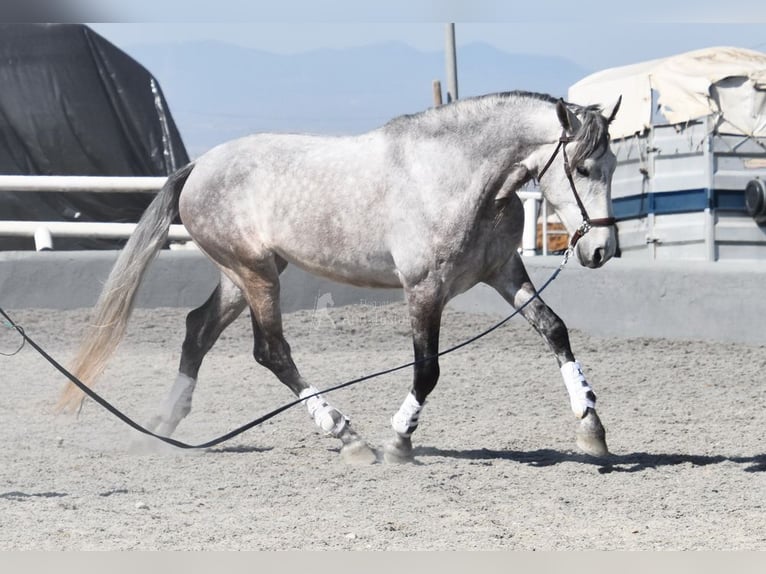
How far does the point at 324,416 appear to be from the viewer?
5.18 metres

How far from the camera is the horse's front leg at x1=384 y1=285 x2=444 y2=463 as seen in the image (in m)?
4.93

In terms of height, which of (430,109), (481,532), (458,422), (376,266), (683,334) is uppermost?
(430,109)

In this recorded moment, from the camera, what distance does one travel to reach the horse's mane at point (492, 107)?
467 cm

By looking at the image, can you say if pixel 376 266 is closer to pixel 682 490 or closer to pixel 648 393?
pixel 682 490

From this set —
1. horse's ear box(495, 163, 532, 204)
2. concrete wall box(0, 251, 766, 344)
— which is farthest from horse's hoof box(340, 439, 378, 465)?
concrete wall box(0, 251, 766, 344)

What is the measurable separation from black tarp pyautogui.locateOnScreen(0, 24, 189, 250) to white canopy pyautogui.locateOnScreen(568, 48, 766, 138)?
191 inches

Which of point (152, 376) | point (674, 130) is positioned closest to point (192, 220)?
point (152, 376)

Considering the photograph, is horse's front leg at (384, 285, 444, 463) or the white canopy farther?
the white canopy

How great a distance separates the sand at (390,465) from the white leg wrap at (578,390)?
0.25 m

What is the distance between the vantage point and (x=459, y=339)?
849 centimetres

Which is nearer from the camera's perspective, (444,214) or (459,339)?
(444,214)

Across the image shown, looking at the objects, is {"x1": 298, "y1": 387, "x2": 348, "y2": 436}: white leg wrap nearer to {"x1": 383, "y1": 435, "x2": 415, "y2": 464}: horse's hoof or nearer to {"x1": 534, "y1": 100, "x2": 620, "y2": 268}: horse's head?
{"x1": 383, "y1": 435, "x2": 415, "y2": 464}: horse's hoof

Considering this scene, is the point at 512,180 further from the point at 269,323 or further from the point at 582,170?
the point at 269,323

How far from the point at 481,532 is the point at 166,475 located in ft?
Answer: 5.27
